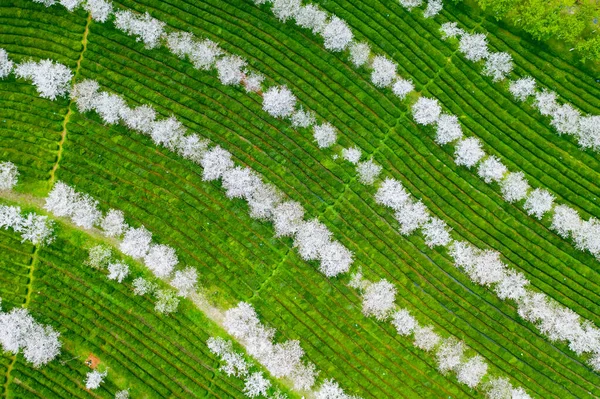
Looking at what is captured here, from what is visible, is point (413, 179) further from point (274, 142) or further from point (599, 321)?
point (599, 321)

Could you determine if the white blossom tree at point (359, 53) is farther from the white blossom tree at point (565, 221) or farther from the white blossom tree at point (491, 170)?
the white blossom tree at point (565, 221)

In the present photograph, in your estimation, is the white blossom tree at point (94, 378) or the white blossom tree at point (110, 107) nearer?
the white blossom tree at point (94, 378)

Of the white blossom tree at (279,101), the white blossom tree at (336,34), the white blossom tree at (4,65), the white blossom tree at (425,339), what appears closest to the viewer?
the white blossom tree at (425,339)

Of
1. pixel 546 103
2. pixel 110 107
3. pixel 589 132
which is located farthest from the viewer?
pixel 546 103

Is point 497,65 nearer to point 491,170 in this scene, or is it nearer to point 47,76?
point 491,170

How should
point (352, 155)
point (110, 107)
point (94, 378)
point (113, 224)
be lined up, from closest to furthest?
point (94, 378)
point (113, 224)
point (110, 107)
point (352, 155)

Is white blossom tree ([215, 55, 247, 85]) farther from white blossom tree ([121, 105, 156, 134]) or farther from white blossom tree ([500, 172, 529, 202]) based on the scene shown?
white blossom tree ([500, 172, 529, 202])

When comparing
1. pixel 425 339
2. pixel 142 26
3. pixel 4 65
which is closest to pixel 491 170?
pixel 425 339

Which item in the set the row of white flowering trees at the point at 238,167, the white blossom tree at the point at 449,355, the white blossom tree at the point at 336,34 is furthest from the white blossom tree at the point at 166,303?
the white blossom tree at the point at 336,34

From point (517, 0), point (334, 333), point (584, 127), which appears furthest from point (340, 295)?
point (517, 0)
